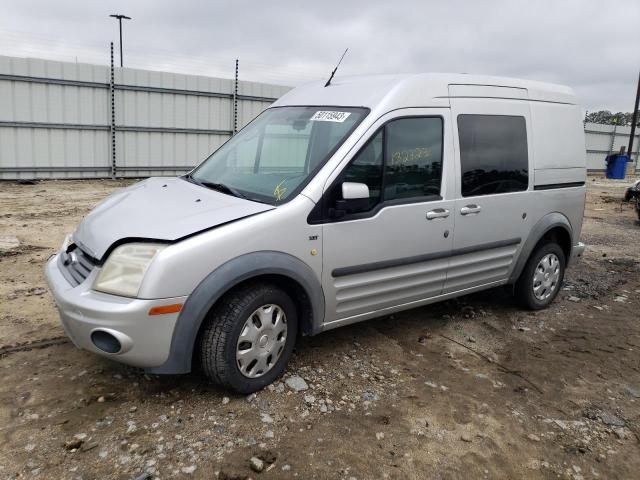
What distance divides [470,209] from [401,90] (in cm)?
107

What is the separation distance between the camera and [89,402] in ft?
10.4

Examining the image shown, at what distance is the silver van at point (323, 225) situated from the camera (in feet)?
9.62

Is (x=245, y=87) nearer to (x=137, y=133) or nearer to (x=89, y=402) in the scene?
(x=137, y=133)

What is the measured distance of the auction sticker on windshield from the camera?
12.3ft

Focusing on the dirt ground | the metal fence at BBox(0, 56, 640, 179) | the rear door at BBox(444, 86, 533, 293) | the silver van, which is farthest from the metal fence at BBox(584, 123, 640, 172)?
the dirt ground

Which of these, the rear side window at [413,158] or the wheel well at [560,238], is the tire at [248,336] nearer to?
the rear side window at [413,158]

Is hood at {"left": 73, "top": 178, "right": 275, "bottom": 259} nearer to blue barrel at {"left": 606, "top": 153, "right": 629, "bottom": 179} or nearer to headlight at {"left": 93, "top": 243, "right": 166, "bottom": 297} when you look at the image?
headlight at {"left": 93, "top": 243, "right": 166, "bottom": 297}

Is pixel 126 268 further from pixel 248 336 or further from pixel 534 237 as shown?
pixel 534 237

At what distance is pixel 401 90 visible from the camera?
3803 millimetres

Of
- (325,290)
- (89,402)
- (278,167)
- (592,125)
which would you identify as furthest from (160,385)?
(592,125)

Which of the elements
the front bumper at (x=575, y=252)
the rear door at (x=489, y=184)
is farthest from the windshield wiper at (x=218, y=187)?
the front bumper at (x=575, y=252)

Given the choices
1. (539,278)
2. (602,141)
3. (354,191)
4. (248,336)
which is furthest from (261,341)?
(602,141)

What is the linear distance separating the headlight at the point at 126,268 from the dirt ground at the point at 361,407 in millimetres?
740

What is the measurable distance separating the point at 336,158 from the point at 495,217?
1.67 meters
